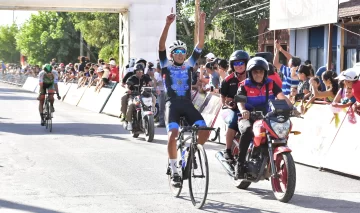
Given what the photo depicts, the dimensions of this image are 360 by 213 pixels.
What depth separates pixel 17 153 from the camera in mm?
14102

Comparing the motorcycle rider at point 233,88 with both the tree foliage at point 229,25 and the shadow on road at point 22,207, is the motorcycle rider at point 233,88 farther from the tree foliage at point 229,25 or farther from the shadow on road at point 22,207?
the tree foliage at point 229,25

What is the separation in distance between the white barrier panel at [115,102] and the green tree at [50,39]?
53.2 metres

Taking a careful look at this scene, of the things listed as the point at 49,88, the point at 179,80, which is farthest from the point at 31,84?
the point at 179,80

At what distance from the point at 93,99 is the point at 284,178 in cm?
2038

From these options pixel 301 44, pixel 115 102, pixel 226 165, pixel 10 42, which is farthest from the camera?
pixel 10 42

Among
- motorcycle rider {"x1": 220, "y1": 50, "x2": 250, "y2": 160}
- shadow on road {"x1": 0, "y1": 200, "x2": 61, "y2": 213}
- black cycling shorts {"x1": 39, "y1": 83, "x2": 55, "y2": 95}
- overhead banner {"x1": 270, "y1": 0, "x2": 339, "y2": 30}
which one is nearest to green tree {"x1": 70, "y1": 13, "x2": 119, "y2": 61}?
overhead banner {"x1": 270, "y1": 0, "x2": 339, "y2": 30}

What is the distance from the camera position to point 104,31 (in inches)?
2333

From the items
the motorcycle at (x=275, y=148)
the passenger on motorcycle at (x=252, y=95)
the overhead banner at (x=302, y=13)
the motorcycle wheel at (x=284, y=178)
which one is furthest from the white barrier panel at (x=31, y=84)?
the motorcycle wheel at (x=284, y=178)

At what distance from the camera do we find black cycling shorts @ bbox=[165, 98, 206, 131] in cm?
959

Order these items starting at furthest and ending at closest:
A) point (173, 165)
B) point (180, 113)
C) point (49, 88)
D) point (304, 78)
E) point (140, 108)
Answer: point (49, 88) < point (140, 108) < point (304, 78) < point (180, 113) < point (173, 165)

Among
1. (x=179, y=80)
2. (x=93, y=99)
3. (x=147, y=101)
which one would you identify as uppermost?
(x=179, y=80)

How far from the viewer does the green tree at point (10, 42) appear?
134875mm

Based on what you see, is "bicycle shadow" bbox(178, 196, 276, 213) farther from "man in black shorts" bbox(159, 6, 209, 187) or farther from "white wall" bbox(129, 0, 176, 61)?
"white wall" bbox(129, 0, 176, 61)

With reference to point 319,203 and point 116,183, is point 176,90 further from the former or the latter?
point 319,203
